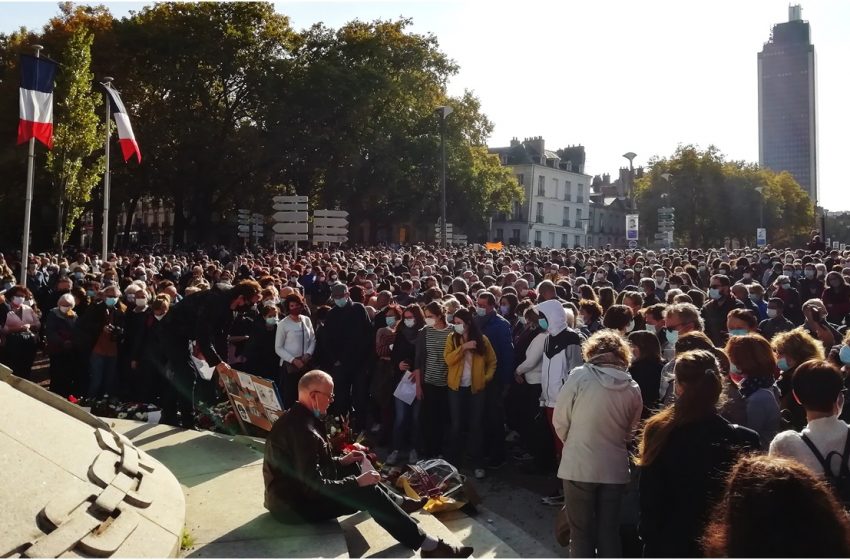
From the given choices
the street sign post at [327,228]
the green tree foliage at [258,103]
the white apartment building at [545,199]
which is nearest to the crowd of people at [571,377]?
the street sign post at [327,228]

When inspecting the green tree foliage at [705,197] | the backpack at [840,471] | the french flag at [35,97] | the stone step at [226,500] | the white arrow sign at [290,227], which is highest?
the green tree foliage at [705,197]

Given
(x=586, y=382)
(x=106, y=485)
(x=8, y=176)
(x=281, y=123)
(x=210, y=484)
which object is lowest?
(x=210, y=484)

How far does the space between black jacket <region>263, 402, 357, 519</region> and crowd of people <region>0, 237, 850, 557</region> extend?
0.20 meters

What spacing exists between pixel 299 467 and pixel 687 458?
267cm

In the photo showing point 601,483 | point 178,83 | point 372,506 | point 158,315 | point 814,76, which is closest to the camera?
point 601,483

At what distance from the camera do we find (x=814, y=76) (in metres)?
190

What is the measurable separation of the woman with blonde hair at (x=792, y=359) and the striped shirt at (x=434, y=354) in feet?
12.5

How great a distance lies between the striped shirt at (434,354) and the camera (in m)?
8.63

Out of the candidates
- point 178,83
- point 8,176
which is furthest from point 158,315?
point 178,83

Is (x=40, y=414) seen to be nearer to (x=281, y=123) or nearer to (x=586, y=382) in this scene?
(x=586, y=382)

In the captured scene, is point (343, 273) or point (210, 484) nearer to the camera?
point (210, 484)

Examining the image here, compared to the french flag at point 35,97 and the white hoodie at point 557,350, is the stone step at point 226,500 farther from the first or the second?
the french flag at point 35,97

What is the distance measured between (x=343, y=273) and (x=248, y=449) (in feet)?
30.9

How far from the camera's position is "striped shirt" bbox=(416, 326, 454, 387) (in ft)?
28.3
